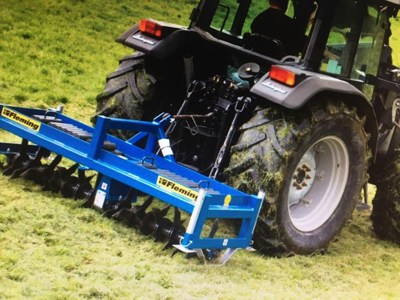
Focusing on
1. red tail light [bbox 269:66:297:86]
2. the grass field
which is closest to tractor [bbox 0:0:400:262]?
red tail light [bbox 269:66:297:86]

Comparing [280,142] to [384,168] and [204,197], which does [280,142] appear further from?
[384,168]

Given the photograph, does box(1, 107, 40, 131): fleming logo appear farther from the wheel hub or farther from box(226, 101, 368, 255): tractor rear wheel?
the wheel hub

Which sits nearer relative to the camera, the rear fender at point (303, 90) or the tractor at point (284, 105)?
the rear fender at point (303, 90)

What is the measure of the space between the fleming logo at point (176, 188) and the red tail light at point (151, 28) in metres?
1.67

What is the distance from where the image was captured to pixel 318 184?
5461 mm

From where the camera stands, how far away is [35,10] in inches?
500

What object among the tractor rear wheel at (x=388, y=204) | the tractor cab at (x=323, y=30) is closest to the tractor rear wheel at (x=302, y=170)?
the tractor cab at (x=323, y=30)

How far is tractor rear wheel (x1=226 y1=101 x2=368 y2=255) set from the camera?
15.5ft

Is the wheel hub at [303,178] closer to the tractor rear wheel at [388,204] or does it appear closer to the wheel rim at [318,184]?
the wheel rim at [318,184]

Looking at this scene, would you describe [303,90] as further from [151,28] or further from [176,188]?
[151,28]

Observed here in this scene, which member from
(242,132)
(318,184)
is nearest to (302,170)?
(318,184)

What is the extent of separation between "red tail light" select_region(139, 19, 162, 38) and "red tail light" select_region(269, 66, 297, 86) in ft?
4.19

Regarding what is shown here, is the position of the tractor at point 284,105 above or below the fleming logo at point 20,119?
above

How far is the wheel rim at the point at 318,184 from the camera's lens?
209 inches
